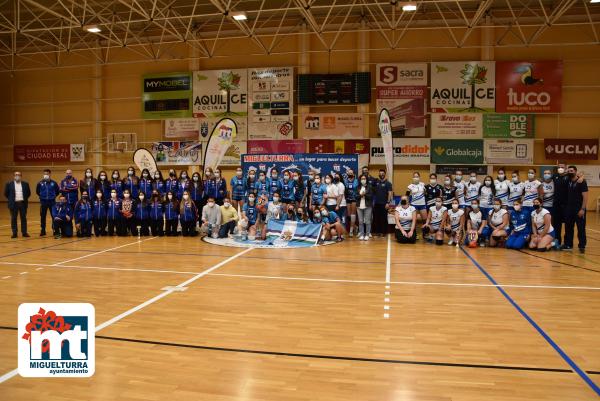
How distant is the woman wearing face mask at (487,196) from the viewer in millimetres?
11875

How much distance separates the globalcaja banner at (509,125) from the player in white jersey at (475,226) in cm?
1019

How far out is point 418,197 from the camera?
1250 cm

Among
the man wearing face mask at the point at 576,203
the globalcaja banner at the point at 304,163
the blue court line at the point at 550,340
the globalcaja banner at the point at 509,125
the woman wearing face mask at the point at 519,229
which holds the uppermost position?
the globalcaja banner at the point at 509,125

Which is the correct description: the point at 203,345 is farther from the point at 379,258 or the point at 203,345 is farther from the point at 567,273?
the point at 567,273

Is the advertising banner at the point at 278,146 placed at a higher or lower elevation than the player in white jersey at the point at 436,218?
higher

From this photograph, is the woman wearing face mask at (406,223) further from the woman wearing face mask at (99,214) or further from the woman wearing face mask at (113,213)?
the woman wearing face mask at (99,214)

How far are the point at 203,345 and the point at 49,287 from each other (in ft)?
12.0

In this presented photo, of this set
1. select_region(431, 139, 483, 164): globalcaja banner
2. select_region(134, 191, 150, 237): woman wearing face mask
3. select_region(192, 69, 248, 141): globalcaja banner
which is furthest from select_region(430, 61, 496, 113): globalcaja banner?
select_region(134, 191, 150, 237): woman wearing face mask

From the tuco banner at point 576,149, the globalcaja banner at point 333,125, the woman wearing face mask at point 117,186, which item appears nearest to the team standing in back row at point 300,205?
the woman wearing face mask at point 117,186

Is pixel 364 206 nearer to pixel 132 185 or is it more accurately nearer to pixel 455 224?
pixel 455 224

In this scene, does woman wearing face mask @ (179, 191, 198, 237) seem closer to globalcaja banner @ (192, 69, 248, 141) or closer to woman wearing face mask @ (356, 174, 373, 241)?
woman wearing face mask @ (356, 174, 373, 241)

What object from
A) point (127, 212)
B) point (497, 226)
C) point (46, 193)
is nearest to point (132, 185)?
point (127, 212)

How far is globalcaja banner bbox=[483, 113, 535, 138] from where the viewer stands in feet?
66.2

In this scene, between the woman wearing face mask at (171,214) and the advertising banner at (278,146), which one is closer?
the woman wearing face mask at (171,214)
